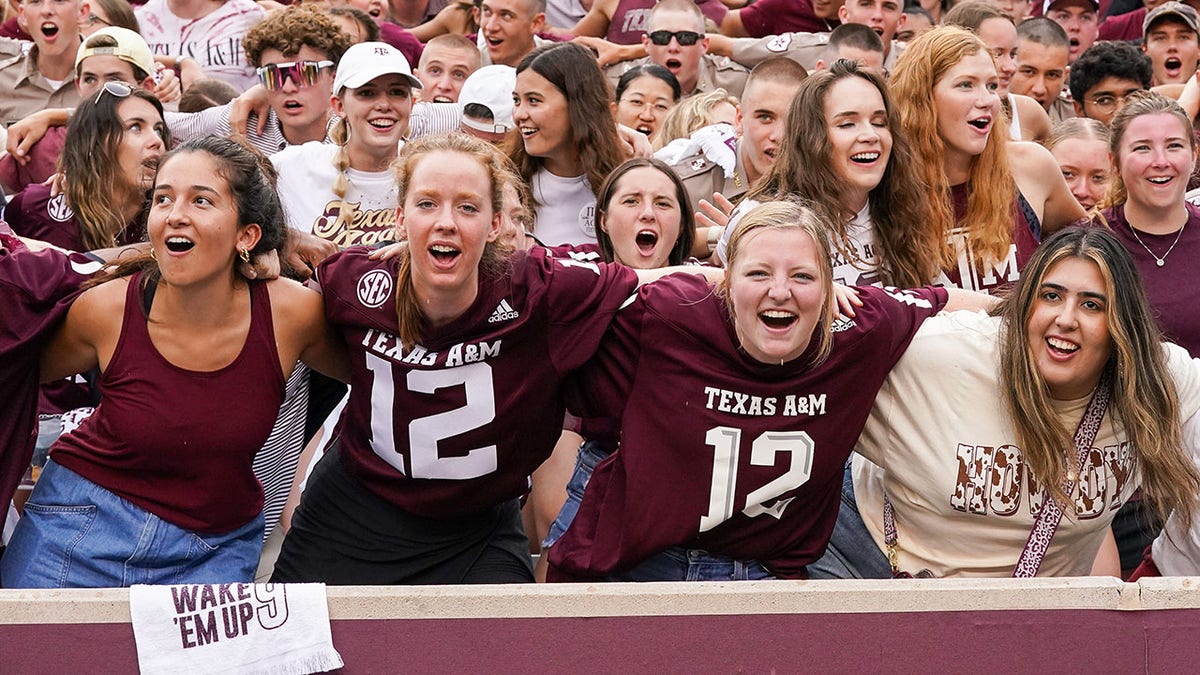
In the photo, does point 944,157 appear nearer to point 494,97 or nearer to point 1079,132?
point 1079,132

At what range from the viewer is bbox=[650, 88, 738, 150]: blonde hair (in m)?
5.98

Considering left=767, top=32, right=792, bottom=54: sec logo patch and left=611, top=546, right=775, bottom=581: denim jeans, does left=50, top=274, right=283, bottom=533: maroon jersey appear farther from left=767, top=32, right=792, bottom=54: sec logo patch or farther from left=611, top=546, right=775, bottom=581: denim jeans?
left=767, top=32, right=792, bottom=54: sec logo patch

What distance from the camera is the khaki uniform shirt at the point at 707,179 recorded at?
5.36 m

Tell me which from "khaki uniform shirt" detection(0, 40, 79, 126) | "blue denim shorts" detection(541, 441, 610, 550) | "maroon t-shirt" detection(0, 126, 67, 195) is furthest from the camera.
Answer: "khaki uniform shirt" detection(0, 40, 79, 126)

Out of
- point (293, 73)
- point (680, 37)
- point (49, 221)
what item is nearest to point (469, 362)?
point (49, 221)

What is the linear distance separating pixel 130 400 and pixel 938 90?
9.04 feet

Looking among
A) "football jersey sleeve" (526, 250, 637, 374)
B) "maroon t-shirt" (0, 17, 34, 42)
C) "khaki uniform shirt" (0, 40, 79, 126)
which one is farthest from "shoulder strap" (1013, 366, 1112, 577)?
"maroon t-shirt" (0, 17, 34, 42)

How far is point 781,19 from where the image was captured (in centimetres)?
824

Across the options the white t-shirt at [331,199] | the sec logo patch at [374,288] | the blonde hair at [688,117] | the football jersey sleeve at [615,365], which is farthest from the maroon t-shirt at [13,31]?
the football jersey sleeve at [615,365]

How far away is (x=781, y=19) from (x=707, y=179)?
3.15m

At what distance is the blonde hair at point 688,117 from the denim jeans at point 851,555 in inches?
94.8

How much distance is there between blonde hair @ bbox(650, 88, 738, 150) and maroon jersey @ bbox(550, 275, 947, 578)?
2376mm

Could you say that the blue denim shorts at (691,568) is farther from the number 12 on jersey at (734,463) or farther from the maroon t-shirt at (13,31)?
the maroon t-shirt at (13,31)

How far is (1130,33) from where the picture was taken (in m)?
8.88
